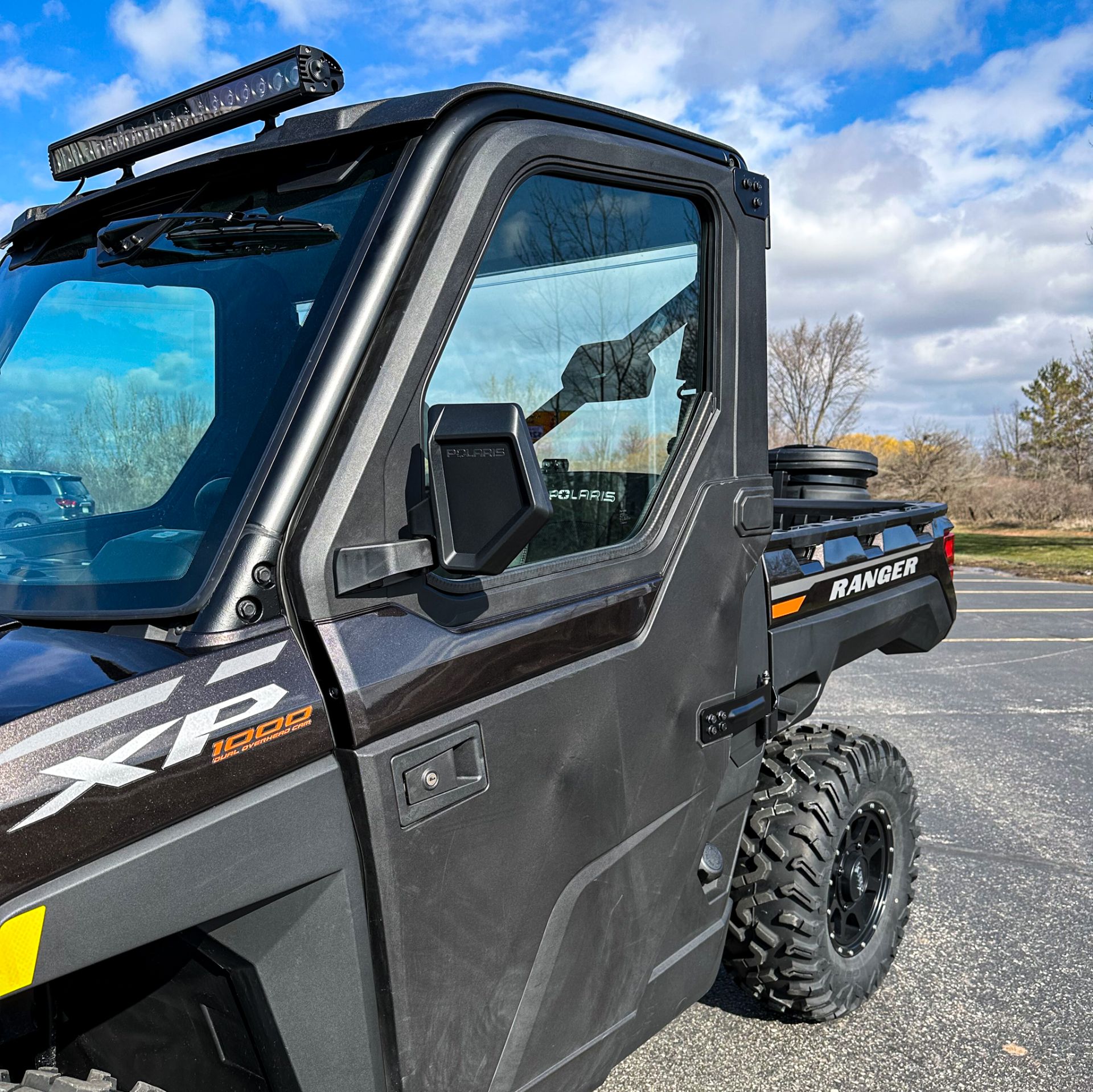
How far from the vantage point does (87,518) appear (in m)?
1.79

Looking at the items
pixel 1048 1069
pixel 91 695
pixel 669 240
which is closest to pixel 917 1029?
pixel 1048 1069

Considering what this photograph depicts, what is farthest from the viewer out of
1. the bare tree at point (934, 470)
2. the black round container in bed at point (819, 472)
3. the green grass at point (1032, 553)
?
the bare tree at point (934, 470)

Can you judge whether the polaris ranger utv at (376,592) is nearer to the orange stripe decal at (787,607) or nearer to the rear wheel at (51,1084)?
the rear wheel at (51,1084)

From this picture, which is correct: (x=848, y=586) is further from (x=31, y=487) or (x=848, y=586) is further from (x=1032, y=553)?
(x=1032, y=553)

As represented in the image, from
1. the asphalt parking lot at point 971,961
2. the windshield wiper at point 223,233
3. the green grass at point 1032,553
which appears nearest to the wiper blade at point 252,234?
the windshield wiper at point 223,233

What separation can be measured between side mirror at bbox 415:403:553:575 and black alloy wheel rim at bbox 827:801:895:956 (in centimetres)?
192

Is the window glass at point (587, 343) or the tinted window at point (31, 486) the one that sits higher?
the window glass at point (587, 343)

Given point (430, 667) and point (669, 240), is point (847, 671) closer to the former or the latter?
point (669, 240)

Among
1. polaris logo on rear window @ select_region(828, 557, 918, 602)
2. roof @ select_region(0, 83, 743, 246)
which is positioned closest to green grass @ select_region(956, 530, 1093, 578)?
polaris logo on rear window @ select_region(828, 557, 918, 602)

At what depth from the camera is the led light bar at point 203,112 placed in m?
1.75

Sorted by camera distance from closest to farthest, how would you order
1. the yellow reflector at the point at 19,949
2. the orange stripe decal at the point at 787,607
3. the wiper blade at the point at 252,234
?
the yellow reflector at the point at 19,949, the wiper blade at the point at 252,234, the orange stripe decal at the point at 787,607

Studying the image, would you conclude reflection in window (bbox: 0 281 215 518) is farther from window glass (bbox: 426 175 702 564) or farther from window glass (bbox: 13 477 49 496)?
window glass (bbox: 426 175 702 564)

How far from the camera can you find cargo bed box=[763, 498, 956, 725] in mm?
2852

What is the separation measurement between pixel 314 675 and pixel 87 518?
565 millimetres
